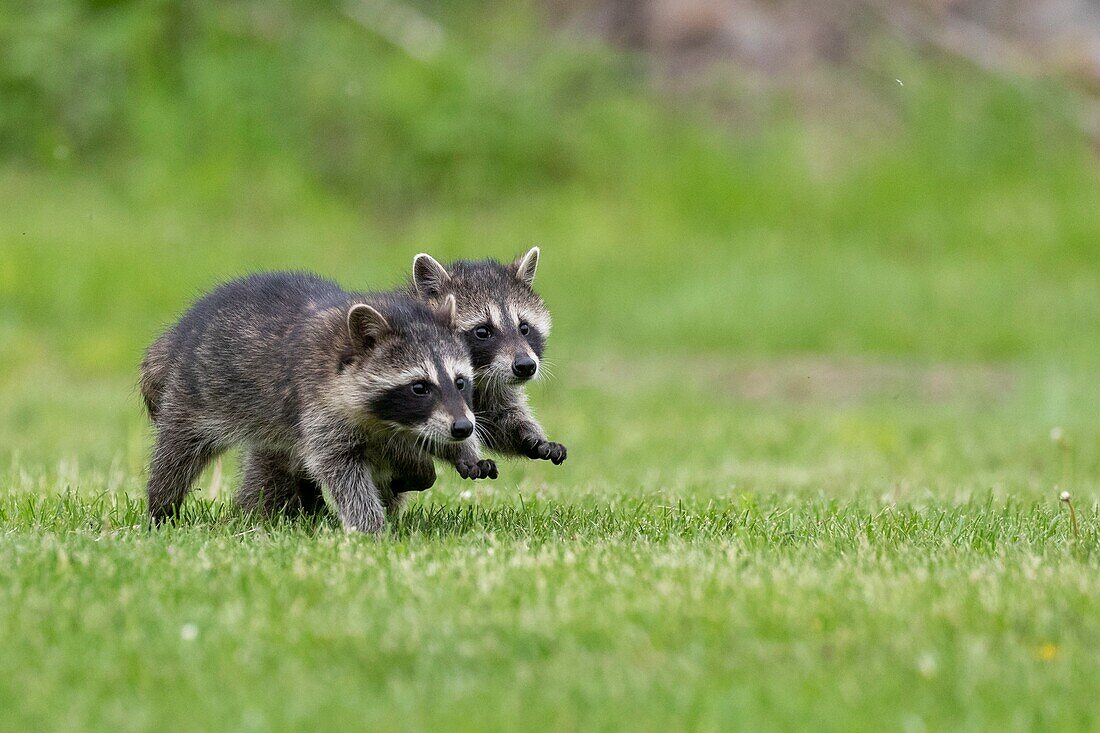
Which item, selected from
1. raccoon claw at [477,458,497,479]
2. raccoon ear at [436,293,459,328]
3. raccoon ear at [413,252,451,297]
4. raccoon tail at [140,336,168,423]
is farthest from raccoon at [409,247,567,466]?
raccoon tail at [140,336,168,423]

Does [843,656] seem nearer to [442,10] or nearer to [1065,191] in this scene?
[1065,191]

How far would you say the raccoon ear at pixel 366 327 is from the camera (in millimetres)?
7215

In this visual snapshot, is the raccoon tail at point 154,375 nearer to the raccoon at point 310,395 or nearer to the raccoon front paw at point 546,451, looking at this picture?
the raccoon at point 310,395

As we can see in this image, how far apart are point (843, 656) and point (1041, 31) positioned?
861 inches

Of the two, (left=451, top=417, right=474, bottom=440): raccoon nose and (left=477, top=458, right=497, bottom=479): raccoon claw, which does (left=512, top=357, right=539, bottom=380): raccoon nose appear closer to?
(left=477, top=458, right=497, bottom=479): raccoon claw

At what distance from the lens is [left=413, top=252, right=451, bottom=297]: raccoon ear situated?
8.39 meters

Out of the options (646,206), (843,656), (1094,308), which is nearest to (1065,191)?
(1094,308)

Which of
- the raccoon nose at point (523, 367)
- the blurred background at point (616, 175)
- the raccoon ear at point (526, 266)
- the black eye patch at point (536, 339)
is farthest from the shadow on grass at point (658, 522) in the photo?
the blurred background at point (616, 175)

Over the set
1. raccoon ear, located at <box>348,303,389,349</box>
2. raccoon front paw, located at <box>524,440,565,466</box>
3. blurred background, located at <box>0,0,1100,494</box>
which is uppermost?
blurred background, located at <box>0,0,1100,494</box>

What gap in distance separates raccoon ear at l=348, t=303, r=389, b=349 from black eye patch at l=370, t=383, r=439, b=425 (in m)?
0.29

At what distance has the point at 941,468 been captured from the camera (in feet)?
37.5

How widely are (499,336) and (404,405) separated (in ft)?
3.55

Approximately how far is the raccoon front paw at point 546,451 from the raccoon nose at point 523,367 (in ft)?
1.25

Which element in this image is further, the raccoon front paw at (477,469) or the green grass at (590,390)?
the raccoon front paw at (477,469)
